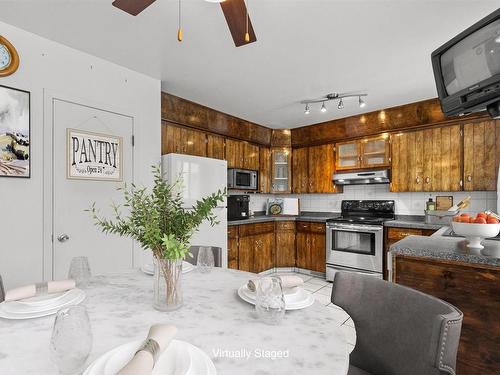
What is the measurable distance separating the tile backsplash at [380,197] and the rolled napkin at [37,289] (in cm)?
392

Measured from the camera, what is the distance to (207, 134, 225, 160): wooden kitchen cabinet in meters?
3.78

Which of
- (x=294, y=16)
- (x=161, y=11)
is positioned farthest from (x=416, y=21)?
(x=161, y=11)

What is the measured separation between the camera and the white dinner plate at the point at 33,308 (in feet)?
3.09

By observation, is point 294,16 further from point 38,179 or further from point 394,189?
point 394,189

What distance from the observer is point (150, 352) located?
2.14 ft

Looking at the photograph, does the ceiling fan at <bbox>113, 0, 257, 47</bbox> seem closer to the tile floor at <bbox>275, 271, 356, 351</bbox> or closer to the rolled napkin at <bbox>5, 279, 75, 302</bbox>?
the rolled napkin at <bbox>5, 279, 75, 302</bbox>

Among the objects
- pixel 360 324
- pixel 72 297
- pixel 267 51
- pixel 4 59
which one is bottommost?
pixel 360 324

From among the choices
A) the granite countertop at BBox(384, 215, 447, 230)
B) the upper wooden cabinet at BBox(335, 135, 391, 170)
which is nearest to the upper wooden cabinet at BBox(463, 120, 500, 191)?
the granite countertop at BBox(384, 215, 447, 230)

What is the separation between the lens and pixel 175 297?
3.37ft

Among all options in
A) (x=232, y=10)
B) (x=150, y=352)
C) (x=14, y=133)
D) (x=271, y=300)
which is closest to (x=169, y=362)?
(x=150, y=352)

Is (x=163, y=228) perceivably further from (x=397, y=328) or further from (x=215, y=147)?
(x=215, y=147)

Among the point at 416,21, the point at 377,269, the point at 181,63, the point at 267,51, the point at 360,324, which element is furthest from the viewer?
the point at 377,269

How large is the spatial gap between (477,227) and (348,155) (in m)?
2.85

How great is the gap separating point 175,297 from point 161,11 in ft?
5.94
